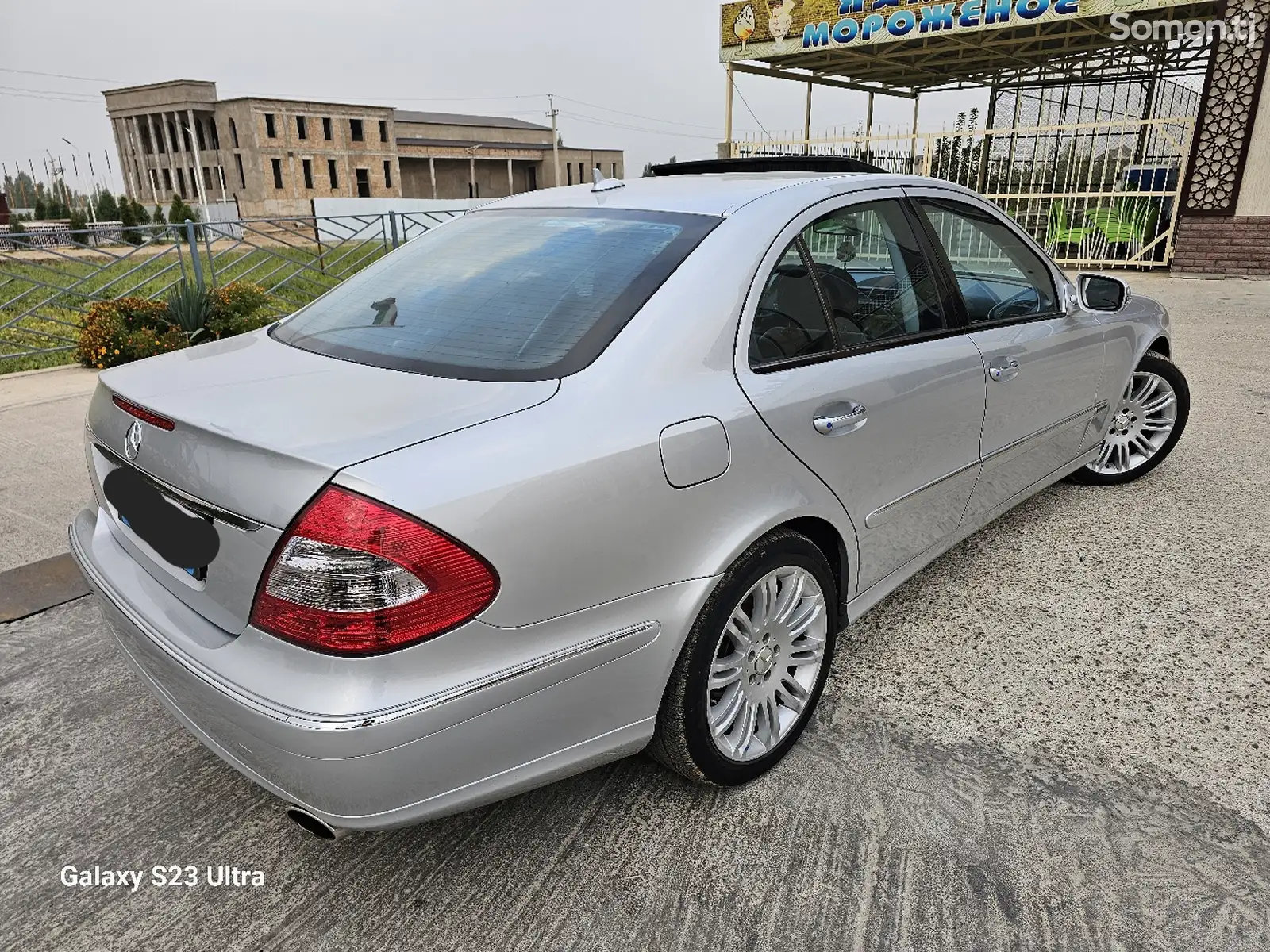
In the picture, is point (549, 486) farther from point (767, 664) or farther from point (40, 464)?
point (40, 464)

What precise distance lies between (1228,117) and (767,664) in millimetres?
15207

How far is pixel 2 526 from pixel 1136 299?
544cm

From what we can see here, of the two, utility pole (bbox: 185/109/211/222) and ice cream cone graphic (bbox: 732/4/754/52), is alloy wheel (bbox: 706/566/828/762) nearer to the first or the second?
ice cream cone graphic (bbox: 732/4/754/52)

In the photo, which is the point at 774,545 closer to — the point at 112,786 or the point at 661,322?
the point at 661,322

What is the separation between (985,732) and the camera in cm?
251

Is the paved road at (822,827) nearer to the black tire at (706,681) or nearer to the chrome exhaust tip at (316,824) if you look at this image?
the black tire at (706,681)

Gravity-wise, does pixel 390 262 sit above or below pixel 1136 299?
above

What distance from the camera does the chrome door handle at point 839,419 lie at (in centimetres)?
225

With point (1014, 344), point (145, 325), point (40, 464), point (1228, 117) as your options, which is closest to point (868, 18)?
point (1228, 117)

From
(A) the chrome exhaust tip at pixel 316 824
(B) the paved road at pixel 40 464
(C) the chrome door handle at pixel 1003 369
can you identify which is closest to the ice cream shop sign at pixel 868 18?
(C) the chrome door handle at pixel 1003 369

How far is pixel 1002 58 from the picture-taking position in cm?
1877

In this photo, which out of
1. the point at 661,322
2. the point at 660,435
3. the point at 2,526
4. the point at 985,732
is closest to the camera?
the point at 660,435

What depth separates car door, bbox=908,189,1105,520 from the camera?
3.00 meters

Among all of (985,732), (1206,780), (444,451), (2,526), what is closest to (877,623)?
(985,732)
